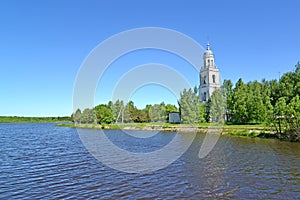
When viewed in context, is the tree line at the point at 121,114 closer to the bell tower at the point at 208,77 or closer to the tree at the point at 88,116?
the tree at the point at 88,116

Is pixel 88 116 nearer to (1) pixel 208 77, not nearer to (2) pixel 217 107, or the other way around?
(1) pixel 208 77

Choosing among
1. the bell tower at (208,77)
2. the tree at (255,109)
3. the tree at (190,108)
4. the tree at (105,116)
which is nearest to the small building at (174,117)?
the bell tower at (208,77)

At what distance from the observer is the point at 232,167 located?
19.0 metres

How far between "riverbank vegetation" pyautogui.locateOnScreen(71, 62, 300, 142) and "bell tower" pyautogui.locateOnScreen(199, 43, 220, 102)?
13.9ft

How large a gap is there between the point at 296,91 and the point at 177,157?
39.0 metres

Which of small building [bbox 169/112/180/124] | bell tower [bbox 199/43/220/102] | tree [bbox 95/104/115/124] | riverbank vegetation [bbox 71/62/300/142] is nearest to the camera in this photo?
riverbank vegetation [bbox 71/62/300/142]

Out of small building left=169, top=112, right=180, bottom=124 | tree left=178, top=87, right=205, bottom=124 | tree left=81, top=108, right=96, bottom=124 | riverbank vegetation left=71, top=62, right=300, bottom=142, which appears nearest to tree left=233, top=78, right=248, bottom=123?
riverbank vegetation left=71, top=62, right=300, bottom=142

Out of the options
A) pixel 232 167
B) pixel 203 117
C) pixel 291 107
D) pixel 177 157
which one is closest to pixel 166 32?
pixel 177 157

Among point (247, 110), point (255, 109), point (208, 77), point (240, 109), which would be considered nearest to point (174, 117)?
point (208, 77)

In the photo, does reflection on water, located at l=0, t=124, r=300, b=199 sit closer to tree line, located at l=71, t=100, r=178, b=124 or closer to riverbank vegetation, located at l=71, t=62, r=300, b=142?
riverbank vegetation, located at l=71, t=62, r=300, b=142

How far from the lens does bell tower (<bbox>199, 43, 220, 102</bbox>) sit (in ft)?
269

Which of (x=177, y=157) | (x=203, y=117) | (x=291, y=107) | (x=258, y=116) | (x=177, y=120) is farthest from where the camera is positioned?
(x=177, y=120)

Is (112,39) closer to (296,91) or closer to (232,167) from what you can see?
(232,167)

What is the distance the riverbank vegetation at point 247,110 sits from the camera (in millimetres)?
35719
